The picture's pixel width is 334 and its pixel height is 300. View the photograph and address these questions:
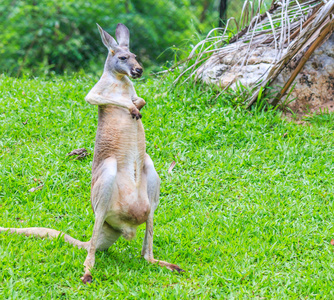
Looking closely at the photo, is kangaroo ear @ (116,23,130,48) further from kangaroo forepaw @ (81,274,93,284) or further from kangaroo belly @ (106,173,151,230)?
kangaroo forepaw @ (81,274,93,284)

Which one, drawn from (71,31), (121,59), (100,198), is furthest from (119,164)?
(71,31)

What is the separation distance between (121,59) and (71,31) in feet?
22.2

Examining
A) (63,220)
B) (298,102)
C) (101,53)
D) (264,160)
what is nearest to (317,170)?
(264,160)

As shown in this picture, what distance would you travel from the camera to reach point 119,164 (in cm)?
344

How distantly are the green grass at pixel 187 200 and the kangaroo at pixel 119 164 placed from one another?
0.28 metres

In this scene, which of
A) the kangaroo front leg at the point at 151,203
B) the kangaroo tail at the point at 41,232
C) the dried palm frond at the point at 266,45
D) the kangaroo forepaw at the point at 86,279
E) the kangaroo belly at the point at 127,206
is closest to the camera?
the kangaroo forepaw at the point at 86,279

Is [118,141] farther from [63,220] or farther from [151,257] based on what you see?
[63,220]

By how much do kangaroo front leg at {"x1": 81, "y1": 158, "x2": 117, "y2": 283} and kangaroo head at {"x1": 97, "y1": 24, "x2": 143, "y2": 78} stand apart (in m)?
0.68

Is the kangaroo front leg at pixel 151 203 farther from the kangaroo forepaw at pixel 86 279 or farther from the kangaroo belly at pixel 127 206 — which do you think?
the kangaroo forepaw at pixel 86 279

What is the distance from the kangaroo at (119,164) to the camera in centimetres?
333

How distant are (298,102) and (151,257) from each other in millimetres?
3538

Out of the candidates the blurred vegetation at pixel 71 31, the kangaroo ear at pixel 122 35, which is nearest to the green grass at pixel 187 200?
the kangaroo ear at pixel 122 35

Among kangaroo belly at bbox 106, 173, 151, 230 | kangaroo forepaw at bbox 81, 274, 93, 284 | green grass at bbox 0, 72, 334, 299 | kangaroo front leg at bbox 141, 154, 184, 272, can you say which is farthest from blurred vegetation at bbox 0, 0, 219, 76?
kangaroo forepaw at bbox 81, 274, 93, 284

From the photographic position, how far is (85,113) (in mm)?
6207
